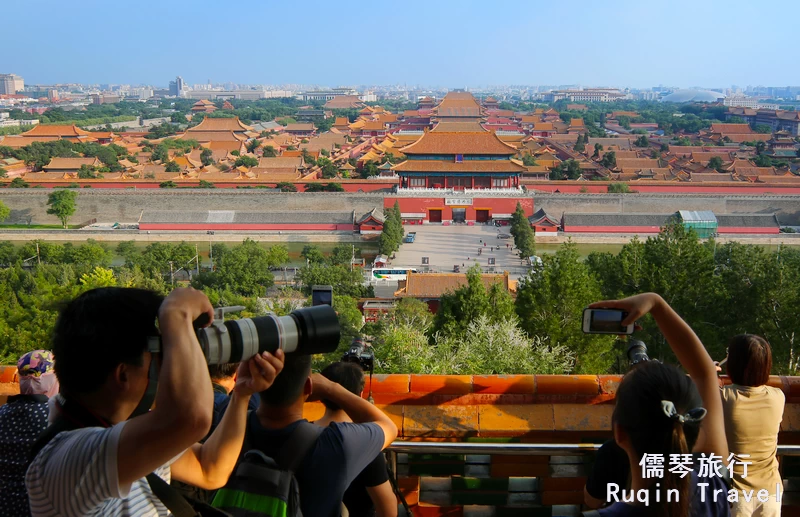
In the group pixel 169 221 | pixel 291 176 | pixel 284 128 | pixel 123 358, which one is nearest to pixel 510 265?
pixel 169 221

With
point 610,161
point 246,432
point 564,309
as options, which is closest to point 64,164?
point 610,161

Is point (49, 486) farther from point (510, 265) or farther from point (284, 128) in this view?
point (284, 128)

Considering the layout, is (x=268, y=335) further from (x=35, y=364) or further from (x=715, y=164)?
(x=715, y=164)

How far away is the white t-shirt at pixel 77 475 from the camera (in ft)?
3.10

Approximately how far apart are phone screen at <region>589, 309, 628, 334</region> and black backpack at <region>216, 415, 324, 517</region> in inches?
24.9

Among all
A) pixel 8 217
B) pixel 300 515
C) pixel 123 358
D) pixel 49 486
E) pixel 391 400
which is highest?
pixel 123 358

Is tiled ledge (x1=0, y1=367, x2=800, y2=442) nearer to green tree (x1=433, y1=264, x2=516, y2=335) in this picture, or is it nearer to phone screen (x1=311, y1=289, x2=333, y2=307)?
phone screen (x1=311, y1=289, x2=333, y2=307)

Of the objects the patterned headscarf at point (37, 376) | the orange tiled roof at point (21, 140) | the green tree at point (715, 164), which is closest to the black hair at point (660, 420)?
the patterned headscarf at point (37, 376)

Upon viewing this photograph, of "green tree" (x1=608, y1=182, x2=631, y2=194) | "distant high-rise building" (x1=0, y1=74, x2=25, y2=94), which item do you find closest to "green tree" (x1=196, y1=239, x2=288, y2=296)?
"green tree" (x1=608, y1=182, x2=631, y2=194)

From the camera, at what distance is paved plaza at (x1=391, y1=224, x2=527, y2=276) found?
14.9m

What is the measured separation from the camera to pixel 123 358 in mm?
1034

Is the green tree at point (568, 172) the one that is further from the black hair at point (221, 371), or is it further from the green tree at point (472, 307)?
the black hair at point (221, 371)

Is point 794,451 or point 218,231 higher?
point 794,451

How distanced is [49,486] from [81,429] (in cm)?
8
